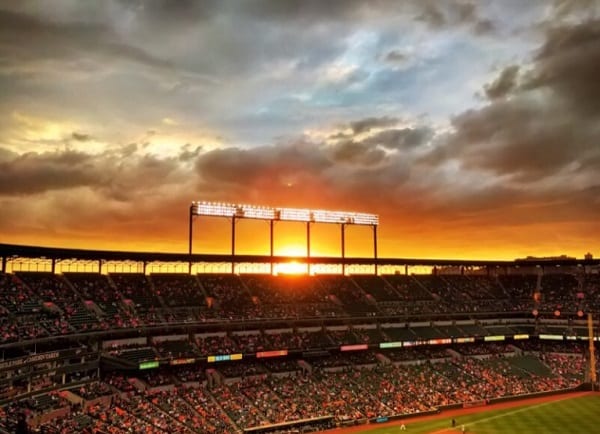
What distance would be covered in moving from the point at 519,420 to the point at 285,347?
28.6 m

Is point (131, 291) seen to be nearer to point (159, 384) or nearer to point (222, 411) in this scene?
point (159, 384)

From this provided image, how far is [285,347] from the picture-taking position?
7094cm

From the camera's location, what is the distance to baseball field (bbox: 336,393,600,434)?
57281 millimetres

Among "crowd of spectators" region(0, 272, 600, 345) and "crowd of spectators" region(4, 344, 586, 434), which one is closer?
"crowd of spectators" region(4, 344, 586, 434)

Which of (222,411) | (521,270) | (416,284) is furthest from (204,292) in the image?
(521,270)

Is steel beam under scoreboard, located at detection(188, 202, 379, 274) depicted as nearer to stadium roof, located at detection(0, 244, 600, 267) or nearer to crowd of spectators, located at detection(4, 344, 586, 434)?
stadium roof, located at detection(0, 244, 600, 267)

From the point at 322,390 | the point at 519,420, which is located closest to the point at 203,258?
the point at 322,390

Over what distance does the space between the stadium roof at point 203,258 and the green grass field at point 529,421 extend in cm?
3290

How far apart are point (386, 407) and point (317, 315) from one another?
17777 mm

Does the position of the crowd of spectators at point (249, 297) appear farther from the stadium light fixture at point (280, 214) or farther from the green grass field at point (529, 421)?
the green grass field at point (529, 421)

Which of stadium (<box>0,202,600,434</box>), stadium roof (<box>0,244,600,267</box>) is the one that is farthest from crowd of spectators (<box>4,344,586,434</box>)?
stadium roof (<box>0,244,600,267</box>)

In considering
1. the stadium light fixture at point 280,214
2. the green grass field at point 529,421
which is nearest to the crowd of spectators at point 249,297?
the stadium light fixture at point 280,214

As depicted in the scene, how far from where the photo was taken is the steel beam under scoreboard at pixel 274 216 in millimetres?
79812

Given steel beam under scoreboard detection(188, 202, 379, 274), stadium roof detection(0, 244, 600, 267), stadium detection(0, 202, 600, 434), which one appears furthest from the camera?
steel beam under scoreboard detection(188, 202, 379, 274)
